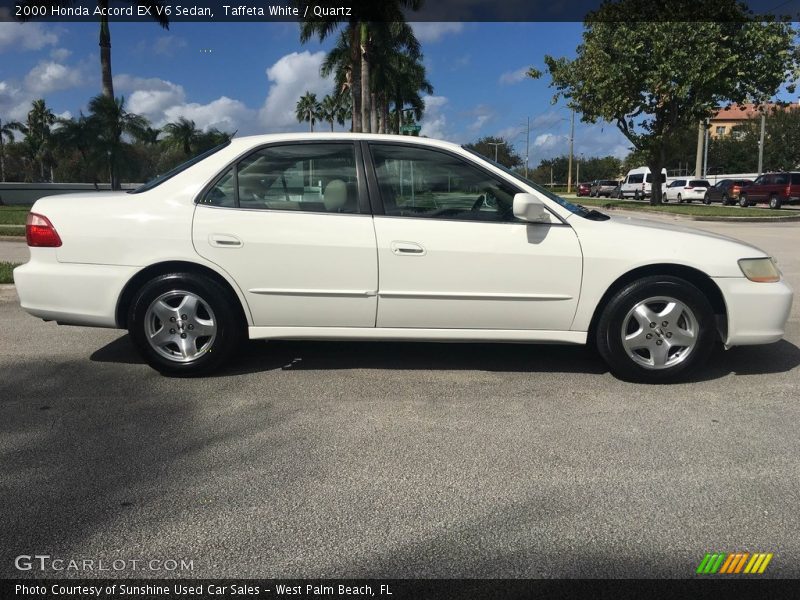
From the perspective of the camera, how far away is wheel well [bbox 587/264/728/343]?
4.38 metres

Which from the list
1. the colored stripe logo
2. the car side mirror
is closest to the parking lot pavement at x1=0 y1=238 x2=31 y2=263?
the car side mirror

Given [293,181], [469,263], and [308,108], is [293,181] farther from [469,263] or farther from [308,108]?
[308,108]

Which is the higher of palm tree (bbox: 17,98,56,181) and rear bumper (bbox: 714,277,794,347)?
palm tree (bbox: 17,98,56,181)

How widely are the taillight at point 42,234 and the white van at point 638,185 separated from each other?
4396 cm

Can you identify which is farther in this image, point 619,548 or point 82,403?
point 82,403

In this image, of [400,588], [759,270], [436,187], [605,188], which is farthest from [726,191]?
[400,588]

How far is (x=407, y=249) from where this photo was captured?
4.29 meters

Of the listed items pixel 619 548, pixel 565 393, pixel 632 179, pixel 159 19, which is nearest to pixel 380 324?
pixel 565 393

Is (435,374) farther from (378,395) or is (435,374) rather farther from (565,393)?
(565,393)

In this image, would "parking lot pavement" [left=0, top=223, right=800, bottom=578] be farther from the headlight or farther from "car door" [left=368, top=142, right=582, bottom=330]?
the headlight

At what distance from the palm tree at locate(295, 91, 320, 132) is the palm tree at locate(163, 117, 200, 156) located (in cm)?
2297

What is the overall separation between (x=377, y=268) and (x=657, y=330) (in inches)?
74.6

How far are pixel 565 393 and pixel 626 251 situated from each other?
1.01 meters

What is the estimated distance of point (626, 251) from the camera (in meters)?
4.31
